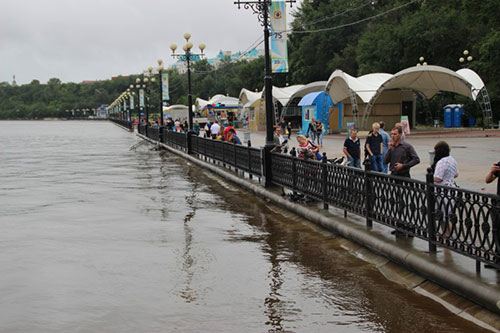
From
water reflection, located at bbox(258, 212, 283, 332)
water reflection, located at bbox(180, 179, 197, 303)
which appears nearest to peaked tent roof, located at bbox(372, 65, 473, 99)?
water reflection, located at bbox(180, 179, 197, 303)

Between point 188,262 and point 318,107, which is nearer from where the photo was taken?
point 188,262

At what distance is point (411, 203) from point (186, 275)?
307cm

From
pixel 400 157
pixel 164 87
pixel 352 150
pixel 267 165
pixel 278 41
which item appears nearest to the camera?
pixel 400 157

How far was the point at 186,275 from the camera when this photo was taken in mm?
8750

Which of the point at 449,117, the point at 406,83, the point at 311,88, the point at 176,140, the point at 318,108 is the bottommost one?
the point at 176,140

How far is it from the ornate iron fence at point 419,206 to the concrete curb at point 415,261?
27 centimetres

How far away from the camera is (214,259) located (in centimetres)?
970

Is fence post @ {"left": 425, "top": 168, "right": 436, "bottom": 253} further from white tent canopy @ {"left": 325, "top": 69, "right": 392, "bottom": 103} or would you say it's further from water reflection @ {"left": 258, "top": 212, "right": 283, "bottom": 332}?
white tent canopy @ {"left": 325, "top": 69, "right": 392, "bottom": 103}

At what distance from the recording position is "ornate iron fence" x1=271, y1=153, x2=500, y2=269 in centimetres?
709

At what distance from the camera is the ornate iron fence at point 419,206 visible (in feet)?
23.3

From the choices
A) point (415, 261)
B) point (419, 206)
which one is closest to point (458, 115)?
point (419, 206)

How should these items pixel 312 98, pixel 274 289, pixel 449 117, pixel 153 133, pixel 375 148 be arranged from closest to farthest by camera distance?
pixel 274 289
pixel 375 148
pixel 312 98
pixel 153 133
pixel 449 117

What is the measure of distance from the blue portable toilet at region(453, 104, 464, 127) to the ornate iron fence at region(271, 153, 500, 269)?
47.1 metres

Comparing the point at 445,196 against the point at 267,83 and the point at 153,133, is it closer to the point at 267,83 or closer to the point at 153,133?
the point at 267,83
